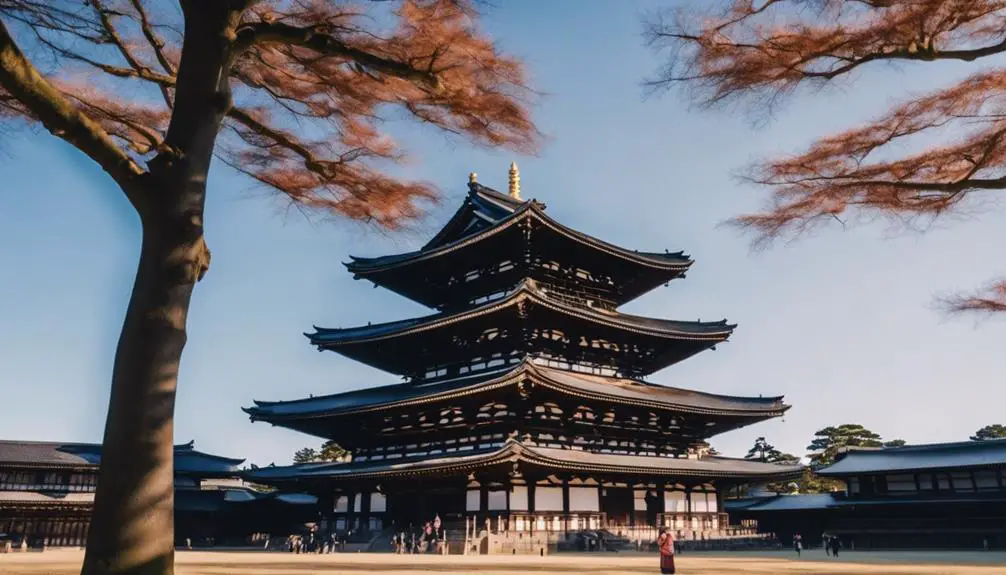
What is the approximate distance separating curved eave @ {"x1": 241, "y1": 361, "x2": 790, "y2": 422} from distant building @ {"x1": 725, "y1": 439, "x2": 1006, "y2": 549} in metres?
6.22

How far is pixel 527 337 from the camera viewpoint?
26828 mm

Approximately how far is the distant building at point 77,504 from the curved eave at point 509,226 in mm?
12796

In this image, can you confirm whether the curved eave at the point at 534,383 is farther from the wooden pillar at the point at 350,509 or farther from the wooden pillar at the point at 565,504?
the wooden pillar at the point at 350,509

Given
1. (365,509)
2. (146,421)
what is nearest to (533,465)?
(365,509)

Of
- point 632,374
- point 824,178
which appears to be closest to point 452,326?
point 632,374

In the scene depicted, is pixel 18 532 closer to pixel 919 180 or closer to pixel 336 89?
pixel 336 89

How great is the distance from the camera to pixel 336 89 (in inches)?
453

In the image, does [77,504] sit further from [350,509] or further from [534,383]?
[534,383]

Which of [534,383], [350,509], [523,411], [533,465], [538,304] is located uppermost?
[538,304]

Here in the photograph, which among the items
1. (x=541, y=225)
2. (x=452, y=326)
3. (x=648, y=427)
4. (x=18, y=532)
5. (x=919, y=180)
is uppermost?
(x=541, y=225)

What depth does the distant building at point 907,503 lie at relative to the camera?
29484 millimetres

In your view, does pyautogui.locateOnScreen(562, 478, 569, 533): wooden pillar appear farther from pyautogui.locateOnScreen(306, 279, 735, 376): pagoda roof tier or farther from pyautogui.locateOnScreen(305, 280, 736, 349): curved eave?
pyautogui.locateOnScreen(305, 280, 736, 349): curved eave

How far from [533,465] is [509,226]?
9.09 meters

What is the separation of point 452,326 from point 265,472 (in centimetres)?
1151
